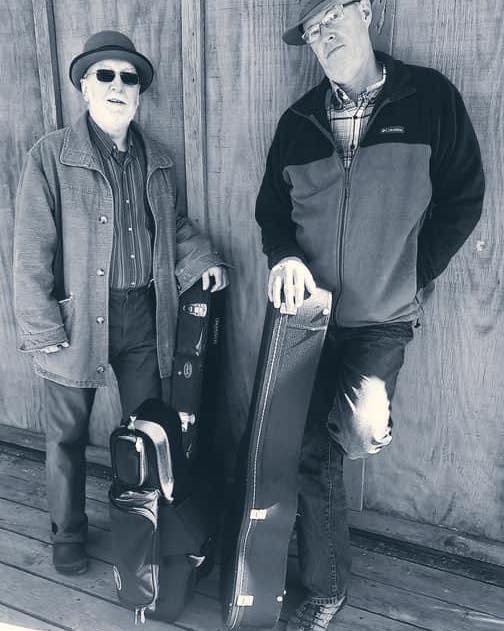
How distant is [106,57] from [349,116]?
0.84 metres

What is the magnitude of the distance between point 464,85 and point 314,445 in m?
1.30

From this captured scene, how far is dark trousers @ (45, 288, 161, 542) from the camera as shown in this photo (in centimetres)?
234

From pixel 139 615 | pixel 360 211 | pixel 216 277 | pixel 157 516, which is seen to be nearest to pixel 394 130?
pixel 360 211

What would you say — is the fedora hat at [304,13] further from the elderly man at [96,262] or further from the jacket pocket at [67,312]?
the jacket pocket at [67,312]

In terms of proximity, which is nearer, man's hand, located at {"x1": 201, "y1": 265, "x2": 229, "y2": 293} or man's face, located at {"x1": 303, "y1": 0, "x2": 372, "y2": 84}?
man's face, located at {"x1": 303, "y1": 0, "x2": 372, "y2": 84}

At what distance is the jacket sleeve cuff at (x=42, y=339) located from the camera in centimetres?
220

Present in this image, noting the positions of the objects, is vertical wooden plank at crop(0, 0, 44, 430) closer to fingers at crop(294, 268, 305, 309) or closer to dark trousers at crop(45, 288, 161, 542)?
dark trousers at crop(45, 288, 161, 542)

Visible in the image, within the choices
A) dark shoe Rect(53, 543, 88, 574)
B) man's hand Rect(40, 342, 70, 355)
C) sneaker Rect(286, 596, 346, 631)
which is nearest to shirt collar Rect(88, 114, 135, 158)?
man's hand Rect(40, 342, 70, 355)

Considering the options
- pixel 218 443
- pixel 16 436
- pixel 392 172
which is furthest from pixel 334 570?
pixel 16 436

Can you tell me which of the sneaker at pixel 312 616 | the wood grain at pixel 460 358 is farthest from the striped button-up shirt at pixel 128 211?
the sneaker at pixel 312 616

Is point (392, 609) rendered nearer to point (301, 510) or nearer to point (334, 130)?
point (301, 510)

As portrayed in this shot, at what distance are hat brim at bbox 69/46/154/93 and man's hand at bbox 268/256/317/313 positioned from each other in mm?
896

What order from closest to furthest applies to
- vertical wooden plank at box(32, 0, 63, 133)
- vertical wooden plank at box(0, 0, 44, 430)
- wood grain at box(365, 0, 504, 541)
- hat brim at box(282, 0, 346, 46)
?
hat brim at box(282, 0, 346, 46) → wood grain at box(365, 0, 504, 541) → vertical wooden plank at box(32, 0, 63, 133) → vertical wooden plank at box(0, 0, 44, 430)

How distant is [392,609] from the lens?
88.0 inches
